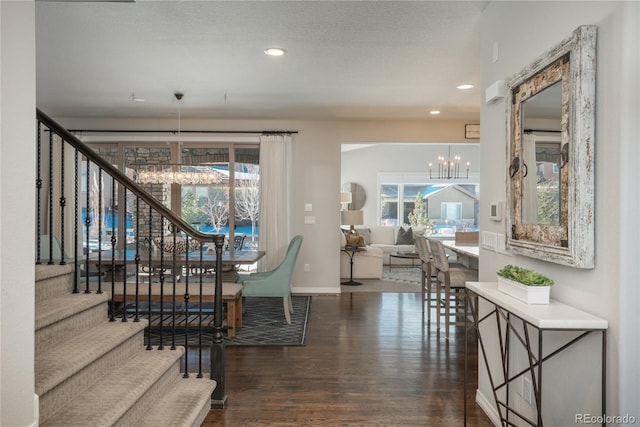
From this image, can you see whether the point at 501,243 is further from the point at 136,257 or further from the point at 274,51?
the point at 274,51

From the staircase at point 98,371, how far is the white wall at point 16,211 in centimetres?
54

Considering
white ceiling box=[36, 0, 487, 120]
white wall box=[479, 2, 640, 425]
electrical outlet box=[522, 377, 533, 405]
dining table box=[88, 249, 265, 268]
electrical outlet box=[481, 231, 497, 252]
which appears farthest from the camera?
dining table box=[88, 249, 265, 268]

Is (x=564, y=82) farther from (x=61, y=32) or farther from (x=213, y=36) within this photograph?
(x=61, y=32)

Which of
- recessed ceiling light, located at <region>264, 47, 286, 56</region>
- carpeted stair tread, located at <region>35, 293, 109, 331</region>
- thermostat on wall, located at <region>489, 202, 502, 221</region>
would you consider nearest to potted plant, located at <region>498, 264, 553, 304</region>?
thermostat on wall, located at <region>489, 202, 502, 221</region>

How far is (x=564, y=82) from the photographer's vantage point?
1963 mm

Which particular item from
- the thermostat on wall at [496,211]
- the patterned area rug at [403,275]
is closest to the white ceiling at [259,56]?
the thermostat on wall at [496,211]

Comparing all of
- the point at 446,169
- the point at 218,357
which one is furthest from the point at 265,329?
the point at 446,169

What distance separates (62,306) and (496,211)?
257cm

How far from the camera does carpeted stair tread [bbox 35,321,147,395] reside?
6.65 feet

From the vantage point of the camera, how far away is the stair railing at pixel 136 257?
2896mm

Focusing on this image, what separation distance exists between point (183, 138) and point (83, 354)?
5.18m

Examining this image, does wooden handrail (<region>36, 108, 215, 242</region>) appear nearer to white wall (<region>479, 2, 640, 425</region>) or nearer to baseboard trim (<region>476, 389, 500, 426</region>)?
baseboard trim (<region>476, 389, 500, 426</region>)

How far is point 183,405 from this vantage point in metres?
2.60

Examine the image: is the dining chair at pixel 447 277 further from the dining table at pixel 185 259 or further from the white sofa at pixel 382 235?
the white sofa at pixel 382 235
